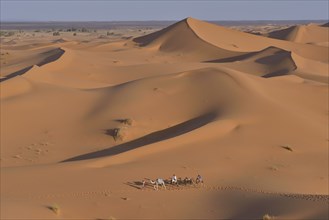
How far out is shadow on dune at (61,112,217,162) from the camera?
15477 millimetres

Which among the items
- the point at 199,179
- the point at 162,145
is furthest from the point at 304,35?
the point at 199,179

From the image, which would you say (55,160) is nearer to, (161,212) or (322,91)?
(161,212)

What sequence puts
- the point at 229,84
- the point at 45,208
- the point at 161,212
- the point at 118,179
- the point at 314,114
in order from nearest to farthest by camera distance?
the point at 45,208 < the point at 161,212 < the point at 118,179 < the point at 314,114 < the point at 229,84

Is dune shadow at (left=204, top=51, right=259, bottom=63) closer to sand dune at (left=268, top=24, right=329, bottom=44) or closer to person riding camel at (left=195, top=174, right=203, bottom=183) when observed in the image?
sand dune at (left=268, top=24, right=329, bottom=44)

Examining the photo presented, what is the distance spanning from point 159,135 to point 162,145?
97.1 inches

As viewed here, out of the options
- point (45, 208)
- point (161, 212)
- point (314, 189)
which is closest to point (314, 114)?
point (314, 189)

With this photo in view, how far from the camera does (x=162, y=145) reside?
14633 mm

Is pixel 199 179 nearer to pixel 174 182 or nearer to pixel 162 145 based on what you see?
pixel 174 182

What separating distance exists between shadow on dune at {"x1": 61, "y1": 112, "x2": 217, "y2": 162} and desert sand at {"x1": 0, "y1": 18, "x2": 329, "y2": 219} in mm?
63

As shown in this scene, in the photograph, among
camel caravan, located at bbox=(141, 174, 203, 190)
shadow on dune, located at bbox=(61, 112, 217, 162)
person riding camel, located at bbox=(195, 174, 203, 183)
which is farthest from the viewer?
shadow on dune, located at bbox=(61, 112, 217, 162)

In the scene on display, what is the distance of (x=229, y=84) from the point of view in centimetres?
2155

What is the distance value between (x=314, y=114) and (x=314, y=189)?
8437 millimetres

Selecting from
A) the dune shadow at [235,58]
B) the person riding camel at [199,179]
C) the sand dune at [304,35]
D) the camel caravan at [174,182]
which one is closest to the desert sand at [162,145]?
the camel caravan at [174,182]

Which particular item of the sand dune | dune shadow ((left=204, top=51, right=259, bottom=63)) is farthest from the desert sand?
the sand dune
